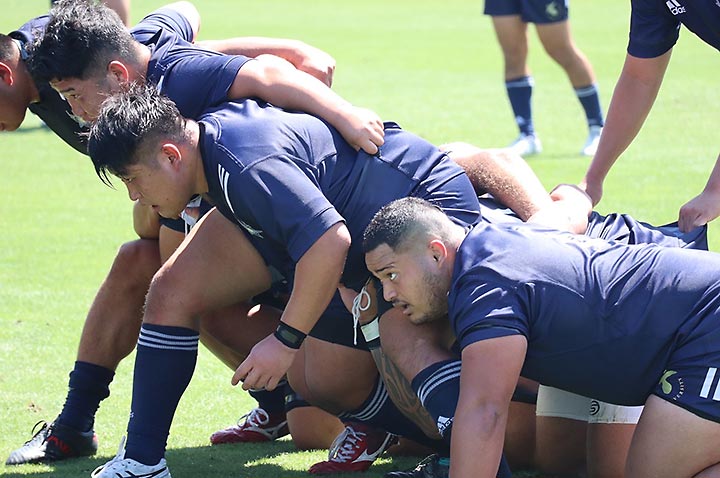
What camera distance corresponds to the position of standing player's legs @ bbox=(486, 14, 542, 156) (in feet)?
31.6

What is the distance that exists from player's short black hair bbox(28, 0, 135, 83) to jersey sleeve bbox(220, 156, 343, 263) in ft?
2.89

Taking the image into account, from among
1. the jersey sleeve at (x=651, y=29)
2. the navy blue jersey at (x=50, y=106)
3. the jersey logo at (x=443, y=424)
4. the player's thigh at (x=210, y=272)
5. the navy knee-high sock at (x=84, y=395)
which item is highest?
the jersey sleeve at (x=651, y=29)

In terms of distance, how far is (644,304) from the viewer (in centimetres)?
329

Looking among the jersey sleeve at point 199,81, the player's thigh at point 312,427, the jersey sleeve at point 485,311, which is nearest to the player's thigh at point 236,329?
the player's thigh at point 312,427

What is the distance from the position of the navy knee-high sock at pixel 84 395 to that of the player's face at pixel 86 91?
0.94 m

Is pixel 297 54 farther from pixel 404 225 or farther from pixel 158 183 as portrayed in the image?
pixel 404 225

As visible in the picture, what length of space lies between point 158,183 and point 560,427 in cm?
153

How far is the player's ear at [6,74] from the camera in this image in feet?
15.0

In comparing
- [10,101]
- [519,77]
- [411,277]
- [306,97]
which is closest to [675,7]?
[306,97]

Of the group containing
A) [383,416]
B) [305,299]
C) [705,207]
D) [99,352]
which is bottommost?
[99,352]

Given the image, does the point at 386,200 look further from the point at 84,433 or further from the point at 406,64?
the point at 406,64

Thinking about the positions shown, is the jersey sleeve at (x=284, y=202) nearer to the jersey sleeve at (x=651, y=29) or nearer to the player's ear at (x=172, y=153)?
the player's ear at (x=172, y=153)

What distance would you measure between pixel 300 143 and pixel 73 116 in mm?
1310

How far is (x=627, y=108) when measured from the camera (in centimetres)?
465
